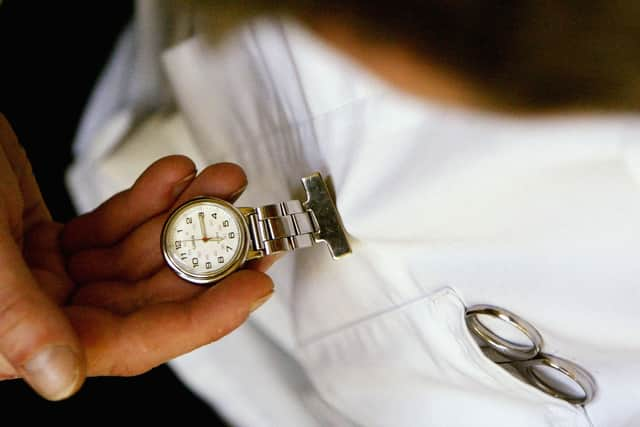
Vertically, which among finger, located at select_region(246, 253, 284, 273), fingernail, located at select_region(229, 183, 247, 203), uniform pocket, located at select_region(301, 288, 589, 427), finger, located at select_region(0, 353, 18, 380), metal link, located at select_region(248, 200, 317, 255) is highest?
fingernail, located at select_region(229, 183, 247, 203)

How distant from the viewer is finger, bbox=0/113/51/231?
0.83 metres

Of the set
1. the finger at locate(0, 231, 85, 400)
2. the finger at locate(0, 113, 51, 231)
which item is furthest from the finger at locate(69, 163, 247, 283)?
the finger at locate(0, 231, 85, 400)

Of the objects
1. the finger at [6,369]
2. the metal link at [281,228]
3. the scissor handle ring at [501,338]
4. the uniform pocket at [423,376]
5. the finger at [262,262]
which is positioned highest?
the metal link at [281,228]

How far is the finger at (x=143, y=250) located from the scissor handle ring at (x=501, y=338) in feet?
1.10

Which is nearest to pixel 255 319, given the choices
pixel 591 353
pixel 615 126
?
pixel 591 353

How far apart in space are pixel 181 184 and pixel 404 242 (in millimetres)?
310

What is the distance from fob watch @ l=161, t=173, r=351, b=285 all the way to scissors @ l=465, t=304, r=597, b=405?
0.20m

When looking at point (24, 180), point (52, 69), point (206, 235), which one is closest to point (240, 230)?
point (206, 235)

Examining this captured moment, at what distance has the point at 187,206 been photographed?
0.75 m

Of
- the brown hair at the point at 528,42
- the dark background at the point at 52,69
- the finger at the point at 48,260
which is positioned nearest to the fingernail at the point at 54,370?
the finger at the point at 48,260

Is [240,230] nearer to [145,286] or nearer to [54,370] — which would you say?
[145,286]

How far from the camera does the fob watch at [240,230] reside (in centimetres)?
74

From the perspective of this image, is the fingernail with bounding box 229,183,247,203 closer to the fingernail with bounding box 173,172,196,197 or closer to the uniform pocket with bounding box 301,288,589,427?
the fingernail with bounding box 173,172,196,197

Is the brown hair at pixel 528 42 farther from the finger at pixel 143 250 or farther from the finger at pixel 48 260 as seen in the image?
the finger at pixel 48 260
